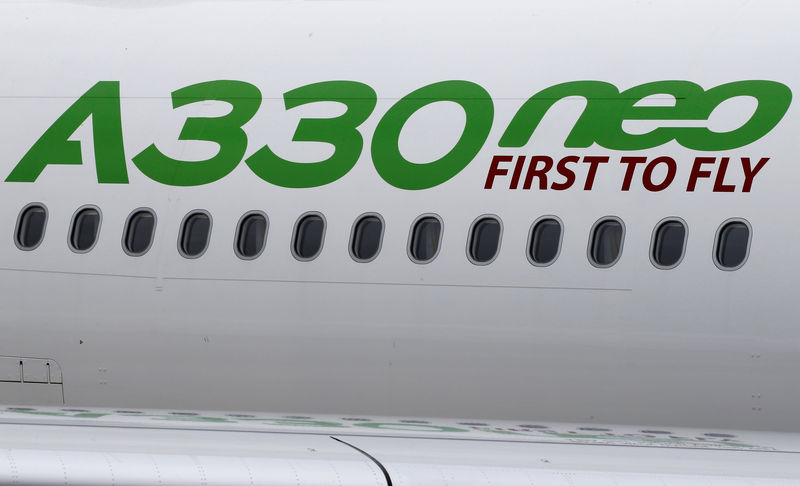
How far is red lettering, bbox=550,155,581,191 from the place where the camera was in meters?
8.17

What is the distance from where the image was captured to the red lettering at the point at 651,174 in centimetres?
Answer: 796

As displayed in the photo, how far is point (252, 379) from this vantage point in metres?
8.62

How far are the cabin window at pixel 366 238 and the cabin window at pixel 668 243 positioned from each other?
5.62 feet

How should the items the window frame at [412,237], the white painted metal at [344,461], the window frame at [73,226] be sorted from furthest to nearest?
the window frame at [73,226] < the window frame at [412,237] < the white painted metal at [344,461]

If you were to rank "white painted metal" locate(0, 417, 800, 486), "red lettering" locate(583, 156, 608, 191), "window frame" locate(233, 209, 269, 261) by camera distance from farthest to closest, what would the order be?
1. "window frame" locate(233, 209, 269, 261)
2. "red lettering" locate(583, 156, 608, 191)
3. "white painted metal" locate(0, 417, 800, 486)

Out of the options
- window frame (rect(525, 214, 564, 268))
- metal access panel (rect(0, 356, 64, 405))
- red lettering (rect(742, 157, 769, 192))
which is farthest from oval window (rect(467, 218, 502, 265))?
metal access panel (rect(0, 356, 64, 405))

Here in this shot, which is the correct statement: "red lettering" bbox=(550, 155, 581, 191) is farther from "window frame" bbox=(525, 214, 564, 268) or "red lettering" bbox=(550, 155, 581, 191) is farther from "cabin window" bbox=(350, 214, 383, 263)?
"cabin window" bbox=(350, 214, 383, 263)

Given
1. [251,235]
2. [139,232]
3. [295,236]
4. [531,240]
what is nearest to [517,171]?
[531,240]

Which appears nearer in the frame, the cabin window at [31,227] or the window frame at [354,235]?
the window frame at [354,235]

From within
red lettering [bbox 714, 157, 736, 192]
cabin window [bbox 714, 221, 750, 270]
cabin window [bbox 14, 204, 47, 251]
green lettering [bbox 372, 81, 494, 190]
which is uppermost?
green lettering [bbox 372, 81, 494, 190]

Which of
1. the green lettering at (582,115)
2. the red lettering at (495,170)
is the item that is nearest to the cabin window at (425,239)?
the red lettering at (495,170)

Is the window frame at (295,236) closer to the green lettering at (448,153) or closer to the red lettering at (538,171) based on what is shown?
the green lettering at (448,153)

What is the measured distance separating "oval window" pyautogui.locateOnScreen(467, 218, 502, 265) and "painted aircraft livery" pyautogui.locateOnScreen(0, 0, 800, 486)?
0.04 ft

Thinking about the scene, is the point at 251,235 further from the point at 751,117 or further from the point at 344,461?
the point at 751,117
